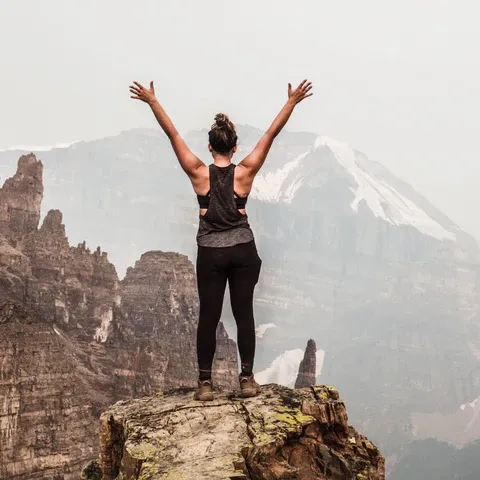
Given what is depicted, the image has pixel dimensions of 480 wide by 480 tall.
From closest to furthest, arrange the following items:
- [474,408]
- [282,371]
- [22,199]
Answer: [22,199] < [282,371] < [474,408]

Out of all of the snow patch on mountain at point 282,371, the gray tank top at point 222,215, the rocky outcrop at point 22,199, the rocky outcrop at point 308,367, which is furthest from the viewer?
the snow patch on mountain at point 282,371

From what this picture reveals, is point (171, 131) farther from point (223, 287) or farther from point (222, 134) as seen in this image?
point (223, 287)

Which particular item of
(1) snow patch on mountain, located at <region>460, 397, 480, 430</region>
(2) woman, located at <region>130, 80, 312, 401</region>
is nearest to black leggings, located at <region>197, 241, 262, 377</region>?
(2) woman, located at <region>130, 80, 312, 401</region>

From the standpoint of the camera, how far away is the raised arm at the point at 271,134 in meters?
6.36

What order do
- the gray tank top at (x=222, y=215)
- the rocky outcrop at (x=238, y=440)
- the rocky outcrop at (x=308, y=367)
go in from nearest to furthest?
the rocky outcrop at (x=238, y=440)
the gray tank top at (x=222, y=215)
the rocky outcrop at (x=308, y=367)

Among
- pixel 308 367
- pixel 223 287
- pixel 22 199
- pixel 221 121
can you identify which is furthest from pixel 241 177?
pixel 22 199

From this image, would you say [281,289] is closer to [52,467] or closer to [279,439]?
[52,467]

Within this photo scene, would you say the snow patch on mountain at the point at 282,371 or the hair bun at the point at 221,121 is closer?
the hair bun at the point at 221,121

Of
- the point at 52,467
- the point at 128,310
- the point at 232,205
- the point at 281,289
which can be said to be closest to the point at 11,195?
the point at 128,310

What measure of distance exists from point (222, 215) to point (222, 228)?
15cm

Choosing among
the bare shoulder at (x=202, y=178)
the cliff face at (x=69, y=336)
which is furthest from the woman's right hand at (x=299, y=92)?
the cliff face at (x=69, y=336)

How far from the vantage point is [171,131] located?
254 inches

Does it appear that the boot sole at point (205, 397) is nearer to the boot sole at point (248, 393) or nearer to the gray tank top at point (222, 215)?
the boot sole at point (248, 393)

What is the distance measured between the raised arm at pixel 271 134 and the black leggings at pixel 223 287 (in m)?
0.88
